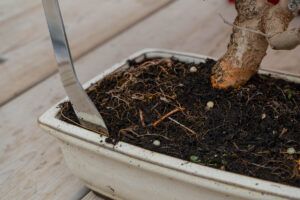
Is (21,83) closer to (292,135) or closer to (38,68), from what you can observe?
(38,68)

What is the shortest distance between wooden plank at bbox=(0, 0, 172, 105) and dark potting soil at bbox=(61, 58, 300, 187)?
1.08ft

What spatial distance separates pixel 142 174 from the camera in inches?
21.0

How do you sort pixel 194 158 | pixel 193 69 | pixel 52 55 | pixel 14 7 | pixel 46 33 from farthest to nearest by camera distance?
pixel 14 7 → pixel 46 33 → pixel 52 55 → pixel 193 69 → pixel 194 158

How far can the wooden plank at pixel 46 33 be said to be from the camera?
0.96 metres

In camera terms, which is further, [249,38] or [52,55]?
[52,55]

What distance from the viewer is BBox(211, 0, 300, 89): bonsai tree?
21.6 inches

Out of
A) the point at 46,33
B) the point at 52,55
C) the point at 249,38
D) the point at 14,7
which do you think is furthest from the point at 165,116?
the point at 14,7

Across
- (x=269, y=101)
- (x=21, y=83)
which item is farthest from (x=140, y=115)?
(x=21, y=83)

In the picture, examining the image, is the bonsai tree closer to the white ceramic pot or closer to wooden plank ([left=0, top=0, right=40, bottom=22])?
the white ceramic pot

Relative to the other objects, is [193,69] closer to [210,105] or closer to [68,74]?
[210,105]

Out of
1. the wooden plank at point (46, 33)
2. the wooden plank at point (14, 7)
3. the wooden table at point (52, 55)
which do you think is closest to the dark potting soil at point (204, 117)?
the wooden table at point (52, 55)

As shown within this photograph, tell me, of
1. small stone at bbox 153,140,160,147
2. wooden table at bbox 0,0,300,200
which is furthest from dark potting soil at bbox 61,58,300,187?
wooden table at bbox 0,0,300,200

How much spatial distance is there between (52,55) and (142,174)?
575mm

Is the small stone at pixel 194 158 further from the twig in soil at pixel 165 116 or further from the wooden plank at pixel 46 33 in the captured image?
the wooden plank at pixel 46 33
